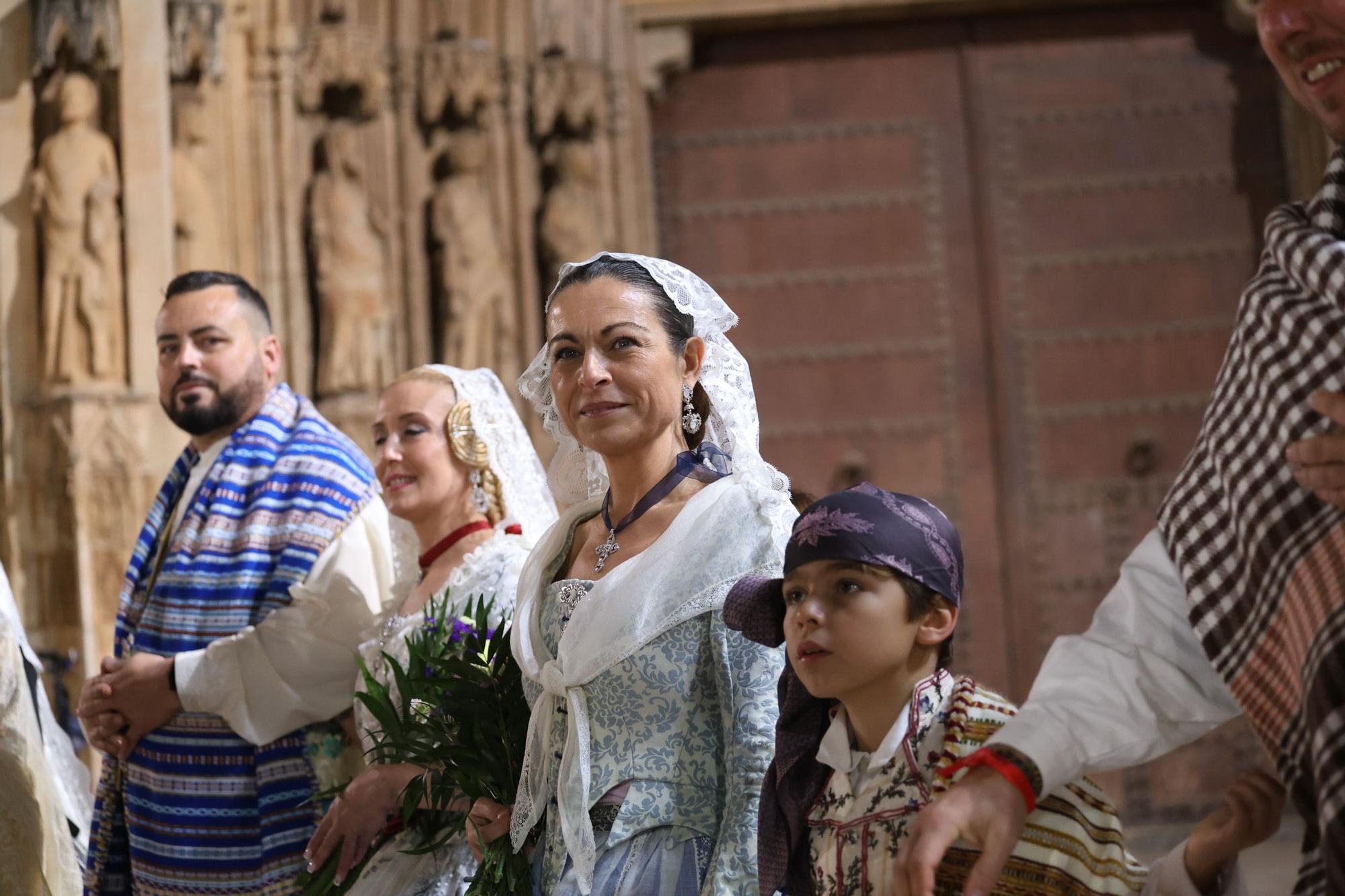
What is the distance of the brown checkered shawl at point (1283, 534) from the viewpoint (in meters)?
1.54

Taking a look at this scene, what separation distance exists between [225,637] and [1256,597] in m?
2.68

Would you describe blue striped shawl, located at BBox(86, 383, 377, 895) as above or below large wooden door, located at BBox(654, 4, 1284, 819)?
below

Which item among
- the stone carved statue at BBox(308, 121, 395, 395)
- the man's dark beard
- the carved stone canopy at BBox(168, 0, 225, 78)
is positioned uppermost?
the carved stone canopy at BBox(168, 0, 225, 78)

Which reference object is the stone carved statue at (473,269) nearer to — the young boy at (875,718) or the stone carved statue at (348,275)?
the stone carved statue at (348,275)

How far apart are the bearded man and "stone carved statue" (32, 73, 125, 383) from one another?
222 cm

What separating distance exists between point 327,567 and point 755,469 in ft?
5.02

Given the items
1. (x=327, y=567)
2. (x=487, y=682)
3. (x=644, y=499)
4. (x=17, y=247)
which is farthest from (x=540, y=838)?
(x=17, y=247)

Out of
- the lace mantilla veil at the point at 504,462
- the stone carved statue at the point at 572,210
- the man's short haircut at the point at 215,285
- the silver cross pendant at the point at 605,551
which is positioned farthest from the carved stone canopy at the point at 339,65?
the silver cross pendant at the point at 605,551

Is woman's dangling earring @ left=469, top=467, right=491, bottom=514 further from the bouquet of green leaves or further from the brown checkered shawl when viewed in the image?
the brown checkered shawl

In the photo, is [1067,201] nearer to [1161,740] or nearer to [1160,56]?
[1160,56]

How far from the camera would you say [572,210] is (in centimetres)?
688

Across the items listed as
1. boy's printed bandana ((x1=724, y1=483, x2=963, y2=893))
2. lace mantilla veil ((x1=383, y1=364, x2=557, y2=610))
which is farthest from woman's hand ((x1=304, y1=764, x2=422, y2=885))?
boy's printed bandana ((x1=724, y1=483, x2=963, y2=893))

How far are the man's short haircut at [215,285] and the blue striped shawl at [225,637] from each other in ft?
1.03

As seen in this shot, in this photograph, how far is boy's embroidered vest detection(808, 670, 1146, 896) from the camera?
73.5 inches
